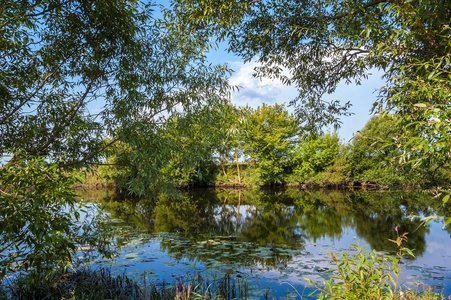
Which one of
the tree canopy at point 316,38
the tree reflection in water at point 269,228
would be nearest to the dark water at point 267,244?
the tree reflection in water at point 269,228

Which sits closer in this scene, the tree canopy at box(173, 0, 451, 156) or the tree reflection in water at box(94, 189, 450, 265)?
the tree canopy at box(173, 0, 451, 156)

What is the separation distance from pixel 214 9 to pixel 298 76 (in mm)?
3647

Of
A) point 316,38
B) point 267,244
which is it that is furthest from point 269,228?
point 316,38

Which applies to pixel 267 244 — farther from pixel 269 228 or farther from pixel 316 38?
pixel 316 38

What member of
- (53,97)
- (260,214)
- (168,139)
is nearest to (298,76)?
(168,139)

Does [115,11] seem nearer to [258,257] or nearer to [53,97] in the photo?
[53,97]

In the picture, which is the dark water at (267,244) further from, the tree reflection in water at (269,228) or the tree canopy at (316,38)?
the tree canopy at (316,38)

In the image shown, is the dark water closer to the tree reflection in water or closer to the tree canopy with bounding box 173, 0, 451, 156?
the tree reflection in water

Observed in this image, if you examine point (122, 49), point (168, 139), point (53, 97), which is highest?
point (122, 49)

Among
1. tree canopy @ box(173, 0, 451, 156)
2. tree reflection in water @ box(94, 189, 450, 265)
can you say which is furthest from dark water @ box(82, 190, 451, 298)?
tree canopy @ box(173, 0, 451, 156)

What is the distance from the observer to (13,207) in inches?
117

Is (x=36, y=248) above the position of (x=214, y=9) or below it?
below

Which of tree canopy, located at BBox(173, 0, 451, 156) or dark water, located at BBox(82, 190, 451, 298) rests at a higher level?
tree canopy, located at BBox(173, 0, 451, 156)

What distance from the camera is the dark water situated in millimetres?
6238
